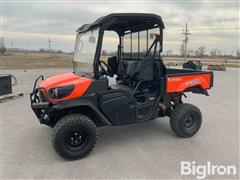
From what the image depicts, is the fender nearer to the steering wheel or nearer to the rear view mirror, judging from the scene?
the steering wheel

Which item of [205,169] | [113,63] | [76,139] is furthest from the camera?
[113,63]

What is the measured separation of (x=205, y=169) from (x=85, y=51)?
8.85 ft

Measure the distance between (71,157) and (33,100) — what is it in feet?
4.49

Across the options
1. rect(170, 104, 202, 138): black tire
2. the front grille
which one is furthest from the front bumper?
rect(170, 104, 202, 138): black tire

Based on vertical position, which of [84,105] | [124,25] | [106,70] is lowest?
[84,105]

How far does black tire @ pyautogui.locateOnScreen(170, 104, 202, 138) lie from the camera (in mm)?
4273

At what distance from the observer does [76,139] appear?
3518mm

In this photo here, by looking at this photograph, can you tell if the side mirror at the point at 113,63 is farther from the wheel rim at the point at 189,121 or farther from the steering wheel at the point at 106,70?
the wheel rim at the point at 189,121

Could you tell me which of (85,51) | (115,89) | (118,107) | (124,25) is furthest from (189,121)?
(85,51)

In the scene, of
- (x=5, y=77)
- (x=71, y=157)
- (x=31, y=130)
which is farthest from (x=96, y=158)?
(x=5, y=77)

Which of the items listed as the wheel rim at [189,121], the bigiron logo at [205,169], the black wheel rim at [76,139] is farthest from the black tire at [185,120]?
the black wheel rim at [76,139]

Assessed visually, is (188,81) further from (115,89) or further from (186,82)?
(115,89)

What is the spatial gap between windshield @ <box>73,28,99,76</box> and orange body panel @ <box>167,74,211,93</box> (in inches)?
58.5

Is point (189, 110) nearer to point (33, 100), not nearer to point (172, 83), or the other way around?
point (172, 83)
